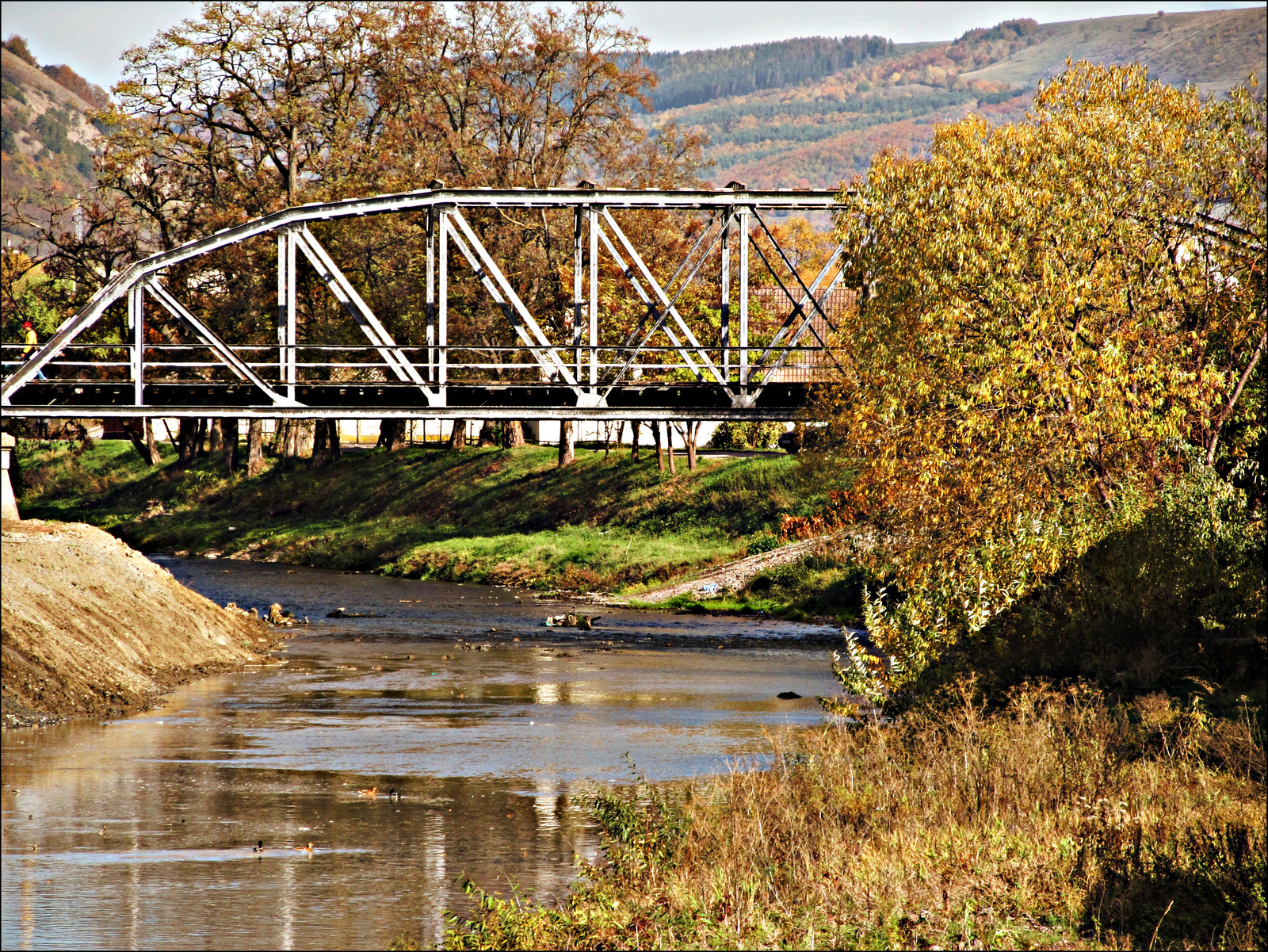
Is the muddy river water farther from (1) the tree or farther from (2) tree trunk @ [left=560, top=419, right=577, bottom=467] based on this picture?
(2) tree trunk @ [left=560, top=419, right=577, bottom=467]

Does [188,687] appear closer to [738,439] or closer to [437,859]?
[437,859]

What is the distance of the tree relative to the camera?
2084 centimetres

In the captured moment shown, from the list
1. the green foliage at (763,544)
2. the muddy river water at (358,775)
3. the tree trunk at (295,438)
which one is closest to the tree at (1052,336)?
the muddy river water at (358,775)

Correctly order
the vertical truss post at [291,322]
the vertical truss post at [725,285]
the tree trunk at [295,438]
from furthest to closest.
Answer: the tree trunk at [295,438]
the vertical truss post at [725,285]
the vertical truss post at [291,322]

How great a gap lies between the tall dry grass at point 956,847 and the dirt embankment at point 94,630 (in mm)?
9745

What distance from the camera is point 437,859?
46.3 feet

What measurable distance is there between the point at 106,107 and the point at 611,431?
30.8 meters

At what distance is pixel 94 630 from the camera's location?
23281mm

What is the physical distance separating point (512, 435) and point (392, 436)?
7.67 meters

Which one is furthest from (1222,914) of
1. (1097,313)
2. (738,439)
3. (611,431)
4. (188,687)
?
(611,431)

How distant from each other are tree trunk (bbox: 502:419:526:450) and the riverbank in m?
1.47

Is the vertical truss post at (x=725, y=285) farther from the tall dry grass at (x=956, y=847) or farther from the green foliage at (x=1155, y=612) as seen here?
the tall dry grass at (x=956, y=847)

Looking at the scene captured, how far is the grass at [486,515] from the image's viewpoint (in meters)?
44.2

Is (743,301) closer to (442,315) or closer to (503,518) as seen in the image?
(442,315)
